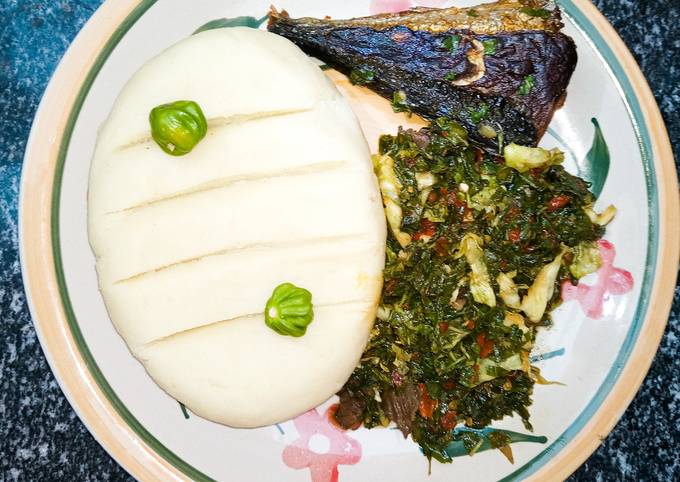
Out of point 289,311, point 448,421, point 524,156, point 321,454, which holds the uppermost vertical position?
point 524,156

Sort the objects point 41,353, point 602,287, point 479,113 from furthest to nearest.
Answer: point 41,353
point 602,287
point 479,113

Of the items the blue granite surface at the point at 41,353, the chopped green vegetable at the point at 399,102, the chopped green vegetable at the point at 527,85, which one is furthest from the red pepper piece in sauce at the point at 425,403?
the chopped green vegetable at the point at 527,85

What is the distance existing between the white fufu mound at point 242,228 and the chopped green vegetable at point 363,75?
1.12ft

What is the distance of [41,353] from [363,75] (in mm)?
2072

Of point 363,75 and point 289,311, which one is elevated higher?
point 363,75

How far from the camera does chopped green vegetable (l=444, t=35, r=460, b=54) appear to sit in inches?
106

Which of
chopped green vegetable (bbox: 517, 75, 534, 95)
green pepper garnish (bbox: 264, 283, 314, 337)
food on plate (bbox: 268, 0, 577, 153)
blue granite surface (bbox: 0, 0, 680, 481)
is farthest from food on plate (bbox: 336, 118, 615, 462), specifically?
blue granite surface (bbox: 0, 0, 680, 481)

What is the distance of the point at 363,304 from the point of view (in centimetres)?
242

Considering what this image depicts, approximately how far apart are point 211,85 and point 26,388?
6.00 ft

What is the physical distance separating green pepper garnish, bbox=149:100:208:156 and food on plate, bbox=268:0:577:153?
0.76 meters

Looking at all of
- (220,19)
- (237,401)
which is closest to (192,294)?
(237,401)

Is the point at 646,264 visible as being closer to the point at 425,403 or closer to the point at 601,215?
the point at 601,215

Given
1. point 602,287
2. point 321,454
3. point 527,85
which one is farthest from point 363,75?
point 321,454

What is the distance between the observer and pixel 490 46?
8.77 ft
